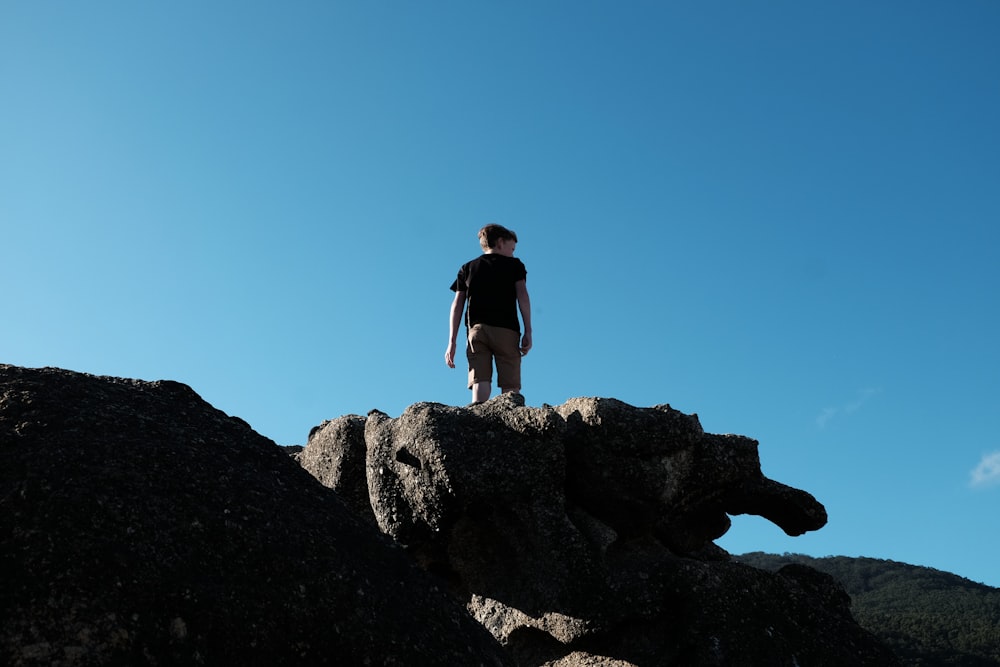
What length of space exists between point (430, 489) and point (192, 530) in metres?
3.88

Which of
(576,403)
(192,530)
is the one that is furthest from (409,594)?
(576,403)

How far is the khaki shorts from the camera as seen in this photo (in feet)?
42.7

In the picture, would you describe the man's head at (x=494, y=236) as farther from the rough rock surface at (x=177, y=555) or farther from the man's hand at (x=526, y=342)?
the rough rock surface at (x=177, y=555)

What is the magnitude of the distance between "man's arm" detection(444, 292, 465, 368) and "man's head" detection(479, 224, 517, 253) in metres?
0.75

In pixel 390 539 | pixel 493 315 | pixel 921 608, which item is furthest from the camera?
pixel 921 608

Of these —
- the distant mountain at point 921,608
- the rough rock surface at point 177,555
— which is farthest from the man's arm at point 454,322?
the distant mountain at point 921,608

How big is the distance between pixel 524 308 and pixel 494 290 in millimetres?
469

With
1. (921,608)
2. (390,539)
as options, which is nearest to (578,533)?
(390,539)

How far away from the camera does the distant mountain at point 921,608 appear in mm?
34688

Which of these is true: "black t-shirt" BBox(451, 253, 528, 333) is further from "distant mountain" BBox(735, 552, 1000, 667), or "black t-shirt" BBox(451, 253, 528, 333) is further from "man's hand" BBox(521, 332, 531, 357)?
"distant mountain" BBox(735, 552, 1000, 667)

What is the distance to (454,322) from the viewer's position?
1327 centimetres

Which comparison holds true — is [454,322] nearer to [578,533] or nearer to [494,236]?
[494,236]

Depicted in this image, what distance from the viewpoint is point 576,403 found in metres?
10.1

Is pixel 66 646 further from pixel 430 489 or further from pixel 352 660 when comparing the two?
pixel 430 489
